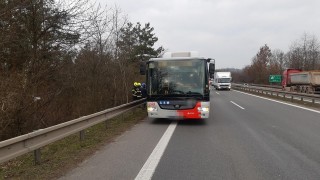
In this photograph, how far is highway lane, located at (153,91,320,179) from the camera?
6129mm

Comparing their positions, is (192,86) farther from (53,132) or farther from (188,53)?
(53,132)

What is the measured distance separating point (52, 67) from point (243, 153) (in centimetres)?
894

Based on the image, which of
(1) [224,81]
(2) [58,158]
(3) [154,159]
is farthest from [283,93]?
(1) [224,81]

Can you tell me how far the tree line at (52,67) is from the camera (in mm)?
9997

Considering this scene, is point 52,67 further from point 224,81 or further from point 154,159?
point 224,81

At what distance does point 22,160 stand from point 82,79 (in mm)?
12253

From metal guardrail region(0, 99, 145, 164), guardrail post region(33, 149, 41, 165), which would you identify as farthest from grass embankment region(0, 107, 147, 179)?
metal guardrail region(0, 99, 145, 164)

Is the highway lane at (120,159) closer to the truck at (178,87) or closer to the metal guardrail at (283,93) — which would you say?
the truck at (178,87)

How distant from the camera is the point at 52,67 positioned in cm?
1389

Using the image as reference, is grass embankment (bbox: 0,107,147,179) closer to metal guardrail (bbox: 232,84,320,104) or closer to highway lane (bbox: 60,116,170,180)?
highway lane (bbox: 60,116,170,180)

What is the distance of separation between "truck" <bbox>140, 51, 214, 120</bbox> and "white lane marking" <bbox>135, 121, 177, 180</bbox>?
2.38 meters

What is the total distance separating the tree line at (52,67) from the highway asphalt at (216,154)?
118 inches

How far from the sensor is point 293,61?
89875 mm

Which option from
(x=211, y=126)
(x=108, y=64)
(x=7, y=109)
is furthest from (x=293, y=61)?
(x=7, y=109)
